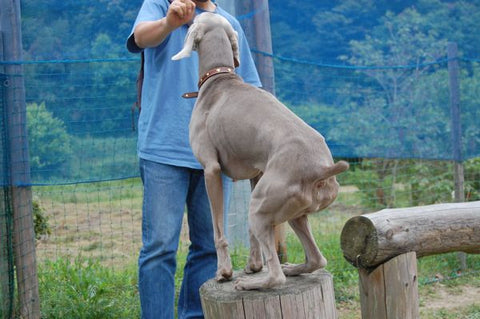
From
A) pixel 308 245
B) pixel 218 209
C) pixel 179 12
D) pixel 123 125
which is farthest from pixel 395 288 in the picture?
pixel 123 125

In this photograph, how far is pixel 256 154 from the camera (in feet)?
8.66

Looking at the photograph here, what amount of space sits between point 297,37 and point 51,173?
2514 millimetres

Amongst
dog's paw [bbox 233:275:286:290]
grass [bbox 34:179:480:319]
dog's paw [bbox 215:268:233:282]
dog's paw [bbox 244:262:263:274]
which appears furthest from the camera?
grass [bbox 34:179:480:319]

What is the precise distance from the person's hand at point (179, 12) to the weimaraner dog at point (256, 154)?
0.25 ft

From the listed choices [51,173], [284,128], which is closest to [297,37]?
[51,173]

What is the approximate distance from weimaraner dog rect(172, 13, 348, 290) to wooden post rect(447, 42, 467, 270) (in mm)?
3763

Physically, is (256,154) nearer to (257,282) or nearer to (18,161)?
(257,282)

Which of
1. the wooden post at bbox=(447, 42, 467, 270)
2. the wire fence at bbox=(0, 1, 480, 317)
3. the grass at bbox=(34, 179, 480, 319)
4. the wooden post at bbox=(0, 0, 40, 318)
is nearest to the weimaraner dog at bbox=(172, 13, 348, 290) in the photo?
the wire fence at bbox=(0, 1, 480, 317)

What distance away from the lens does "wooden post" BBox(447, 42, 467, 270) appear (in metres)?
6.18

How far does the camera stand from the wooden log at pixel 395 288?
3.33 metres

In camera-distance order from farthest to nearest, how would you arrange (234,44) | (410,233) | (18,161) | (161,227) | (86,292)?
(86,292), (18,161), (410,233), (161,227), (234,44)

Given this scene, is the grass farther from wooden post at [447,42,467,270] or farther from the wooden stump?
the wooden stump

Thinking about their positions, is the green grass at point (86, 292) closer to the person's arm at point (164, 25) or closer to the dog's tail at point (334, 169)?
the person's arm at point (164, 25)

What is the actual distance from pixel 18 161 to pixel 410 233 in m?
2.74
